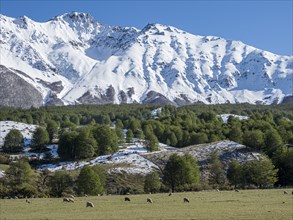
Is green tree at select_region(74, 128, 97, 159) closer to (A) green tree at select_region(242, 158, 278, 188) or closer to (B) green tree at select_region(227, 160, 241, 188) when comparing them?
(B) green tree at select_region(227, 160, 241, 188)

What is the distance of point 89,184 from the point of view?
108688 millimetres

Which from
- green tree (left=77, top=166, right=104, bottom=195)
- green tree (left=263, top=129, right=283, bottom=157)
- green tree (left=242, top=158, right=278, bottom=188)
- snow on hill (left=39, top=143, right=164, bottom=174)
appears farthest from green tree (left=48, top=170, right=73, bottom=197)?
green tree (left=263, top=129, right=283, bottom=157)

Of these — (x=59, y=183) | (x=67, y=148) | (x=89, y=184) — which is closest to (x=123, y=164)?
(x=59, y=183)

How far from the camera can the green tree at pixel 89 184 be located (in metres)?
108

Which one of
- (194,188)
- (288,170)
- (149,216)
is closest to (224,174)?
(288,170)

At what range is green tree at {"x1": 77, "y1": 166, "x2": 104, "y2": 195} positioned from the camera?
108250 millimetres

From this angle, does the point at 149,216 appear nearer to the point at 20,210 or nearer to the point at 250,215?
the point at 250,215

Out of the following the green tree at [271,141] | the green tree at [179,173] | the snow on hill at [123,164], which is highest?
the green tree at [271,141]

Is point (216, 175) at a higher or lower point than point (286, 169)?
lower

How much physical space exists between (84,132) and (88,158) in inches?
462

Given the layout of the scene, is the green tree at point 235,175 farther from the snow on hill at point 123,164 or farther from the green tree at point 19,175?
the green tree at point 19,175

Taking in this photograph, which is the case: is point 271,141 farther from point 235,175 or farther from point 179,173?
point 179,173

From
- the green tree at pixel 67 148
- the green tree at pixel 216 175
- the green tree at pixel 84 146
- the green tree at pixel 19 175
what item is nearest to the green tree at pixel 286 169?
the green tree at pixel 216 175

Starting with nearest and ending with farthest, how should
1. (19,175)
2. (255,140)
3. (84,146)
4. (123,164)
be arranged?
(19,175) < (123,164) < (255,140) < (84,146)
